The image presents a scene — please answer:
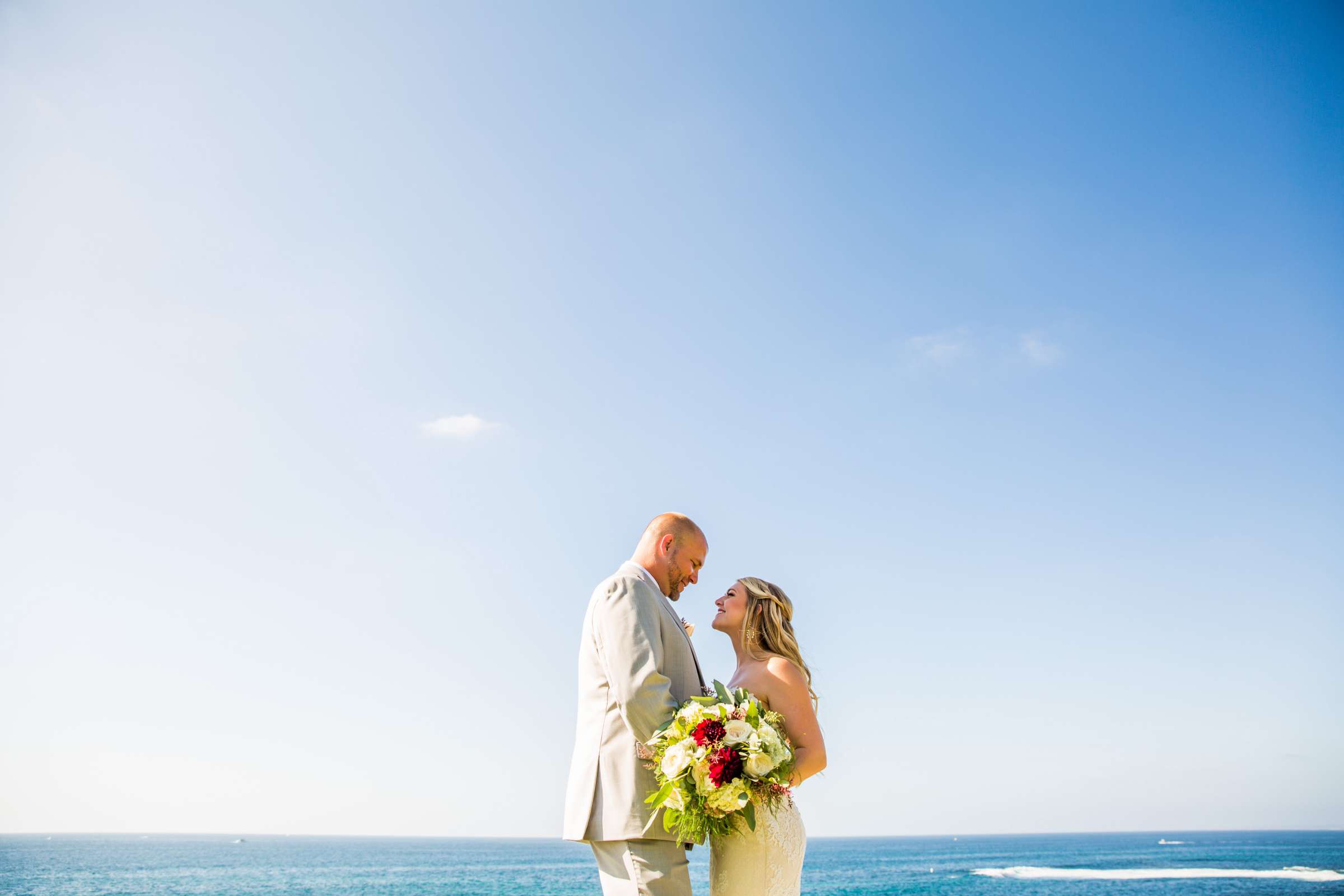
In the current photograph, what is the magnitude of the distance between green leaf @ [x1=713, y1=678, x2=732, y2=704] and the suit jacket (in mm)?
173

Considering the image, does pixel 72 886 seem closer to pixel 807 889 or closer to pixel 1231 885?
pixel 807 889

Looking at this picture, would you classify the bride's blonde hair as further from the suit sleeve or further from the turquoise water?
the turquoise water

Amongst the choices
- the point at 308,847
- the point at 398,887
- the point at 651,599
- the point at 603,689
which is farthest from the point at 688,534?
the point at 308,847

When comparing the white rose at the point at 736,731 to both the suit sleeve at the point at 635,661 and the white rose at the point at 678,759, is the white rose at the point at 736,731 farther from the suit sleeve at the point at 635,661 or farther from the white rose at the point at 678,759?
the suit sleeve at the point at 635,661

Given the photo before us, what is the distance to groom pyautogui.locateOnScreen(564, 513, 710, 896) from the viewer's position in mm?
4254

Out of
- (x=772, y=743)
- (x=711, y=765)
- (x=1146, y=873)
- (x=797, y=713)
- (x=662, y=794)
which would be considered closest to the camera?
(x=711, y=765)

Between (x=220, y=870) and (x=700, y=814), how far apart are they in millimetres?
99893

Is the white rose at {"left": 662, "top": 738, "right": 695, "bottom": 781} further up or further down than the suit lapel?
further down

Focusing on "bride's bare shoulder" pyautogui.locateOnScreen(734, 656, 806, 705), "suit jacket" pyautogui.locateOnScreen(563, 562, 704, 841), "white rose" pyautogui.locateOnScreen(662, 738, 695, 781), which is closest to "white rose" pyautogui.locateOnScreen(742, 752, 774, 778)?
"white rose" pyautogui.locateOnScreen(662, 738, 695, 781)

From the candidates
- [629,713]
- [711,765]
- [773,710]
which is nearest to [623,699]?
[629,713]

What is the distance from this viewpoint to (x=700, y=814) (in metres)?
4.18

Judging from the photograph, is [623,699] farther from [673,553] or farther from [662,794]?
[673,553]

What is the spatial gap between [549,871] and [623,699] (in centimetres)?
9442

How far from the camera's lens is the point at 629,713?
4270 mm
